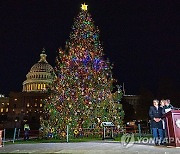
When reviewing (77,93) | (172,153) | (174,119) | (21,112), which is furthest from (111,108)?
(21,112)

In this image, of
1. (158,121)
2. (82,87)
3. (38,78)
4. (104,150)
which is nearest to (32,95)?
(38,78)

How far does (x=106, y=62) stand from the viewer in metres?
27.0

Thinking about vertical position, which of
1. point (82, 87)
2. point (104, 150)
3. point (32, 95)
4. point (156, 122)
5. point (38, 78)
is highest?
point (38, 78)

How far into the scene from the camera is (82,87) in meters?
25.0

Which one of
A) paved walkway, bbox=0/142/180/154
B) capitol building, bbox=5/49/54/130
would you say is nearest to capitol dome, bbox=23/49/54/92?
capitol building, bbox=5/49/54/130

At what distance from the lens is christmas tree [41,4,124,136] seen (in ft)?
78.5

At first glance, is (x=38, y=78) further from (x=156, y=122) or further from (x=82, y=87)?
(x=156, y=122)

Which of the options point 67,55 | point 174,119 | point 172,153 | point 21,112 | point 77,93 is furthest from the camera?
point 21,112

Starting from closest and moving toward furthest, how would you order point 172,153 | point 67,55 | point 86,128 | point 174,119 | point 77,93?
point 172,153 < point 174,119 < point 86,128 < point 77,93 < point 67,55

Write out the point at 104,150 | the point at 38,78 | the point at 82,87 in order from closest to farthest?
the point at 104,150 → the point at 82,87 → the point at 38,78

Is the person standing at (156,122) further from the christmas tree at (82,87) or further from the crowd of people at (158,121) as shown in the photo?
the christmas tree at (82,87)

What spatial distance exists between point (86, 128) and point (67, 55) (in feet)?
24.7

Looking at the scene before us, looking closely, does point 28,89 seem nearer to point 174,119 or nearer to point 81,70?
point 81,70

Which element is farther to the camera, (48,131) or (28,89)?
(28,89)
